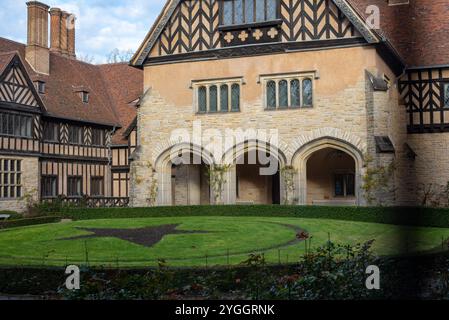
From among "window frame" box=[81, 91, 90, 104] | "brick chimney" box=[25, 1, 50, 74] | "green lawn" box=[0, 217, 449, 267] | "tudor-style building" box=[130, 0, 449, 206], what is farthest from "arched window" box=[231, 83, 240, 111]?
"brick chimney" box=[25, 1, 50, 74]

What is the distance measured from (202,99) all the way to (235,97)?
1358 mm

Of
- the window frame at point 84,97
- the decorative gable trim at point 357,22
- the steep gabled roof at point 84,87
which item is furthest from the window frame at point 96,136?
the decorative gable trim at point 357,22

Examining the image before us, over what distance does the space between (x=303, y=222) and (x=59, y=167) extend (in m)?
14.3

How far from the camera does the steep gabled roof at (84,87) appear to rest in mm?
27281

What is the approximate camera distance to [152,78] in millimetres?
22875

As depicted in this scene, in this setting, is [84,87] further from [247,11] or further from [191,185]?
[247,11]

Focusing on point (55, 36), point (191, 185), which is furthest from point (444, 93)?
point (55, 36)

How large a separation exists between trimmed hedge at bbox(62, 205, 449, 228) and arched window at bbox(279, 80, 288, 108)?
4073mm

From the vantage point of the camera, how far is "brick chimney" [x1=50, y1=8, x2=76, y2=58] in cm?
3051

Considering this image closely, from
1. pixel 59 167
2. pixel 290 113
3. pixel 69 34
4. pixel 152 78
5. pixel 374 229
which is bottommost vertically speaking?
pixel 374 229

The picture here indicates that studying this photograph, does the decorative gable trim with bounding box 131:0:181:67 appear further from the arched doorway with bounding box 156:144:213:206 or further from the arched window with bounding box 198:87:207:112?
the arched doorway with bounding box 156:144:213:206

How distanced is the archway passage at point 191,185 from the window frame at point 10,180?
666 cm
